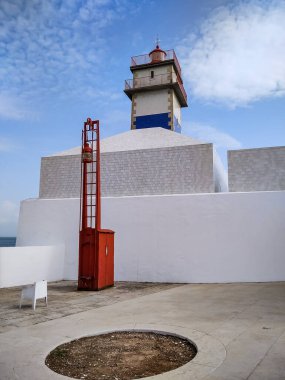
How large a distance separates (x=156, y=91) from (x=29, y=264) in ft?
46.0

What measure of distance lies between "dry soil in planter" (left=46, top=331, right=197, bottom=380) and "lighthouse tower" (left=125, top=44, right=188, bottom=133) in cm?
1698

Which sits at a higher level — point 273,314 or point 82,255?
point 82,255

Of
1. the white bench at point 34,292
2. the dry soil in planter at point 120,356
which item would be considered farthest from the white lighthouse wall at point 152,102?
the dry soil in planter at point 120,356

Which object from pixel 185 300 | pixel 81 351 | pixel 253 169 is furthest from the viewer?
pixel 253 169

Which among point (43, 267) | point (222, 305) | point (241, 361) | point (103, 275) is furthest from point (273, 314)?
point (43, 267)

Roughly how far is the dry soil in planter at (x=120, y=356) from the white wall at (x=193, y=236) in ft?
24.6

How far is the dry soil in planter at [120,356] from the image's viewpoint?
379 cm

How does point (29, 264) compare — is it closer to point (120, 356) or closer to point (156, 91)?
point (120, 356)

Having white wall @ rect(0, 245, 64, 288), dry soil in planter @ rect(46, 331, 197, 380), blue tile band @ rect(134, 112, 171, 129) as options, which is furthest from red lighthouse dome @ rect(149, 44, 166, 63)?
dry soil in planter @ rect(46, 331, 197, 380)

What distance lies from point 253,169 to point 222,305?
6.66 metres

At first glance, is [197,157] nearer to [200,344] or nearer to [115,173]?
[115,173]

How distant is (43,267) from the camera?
1301 cm

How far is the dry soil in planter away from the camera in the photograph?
3791 mm

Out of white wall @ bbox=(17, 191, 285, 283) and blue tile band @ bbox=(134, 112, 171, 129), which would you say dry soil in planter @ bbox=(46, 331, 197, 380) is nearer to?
white wall @ bbox=(17, 191, 285, 283)
